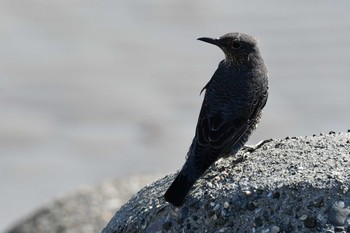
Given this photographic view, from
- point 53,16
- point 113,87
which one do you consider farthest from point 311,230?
point 53,16

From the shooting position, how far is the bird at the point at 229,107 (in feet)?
24.7

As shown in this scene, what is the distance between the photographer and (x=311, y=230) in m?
6.32

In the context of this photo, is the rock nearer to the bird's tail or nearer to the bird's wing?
the bird's wing

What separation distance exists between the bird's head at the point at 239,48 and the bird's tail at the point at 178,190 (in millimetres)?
1600

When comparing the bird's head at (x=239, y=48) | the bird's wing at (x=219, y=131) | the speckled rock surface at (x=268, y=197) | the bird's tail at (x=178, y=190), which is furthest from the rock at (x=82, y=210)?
the bird's tail at (x=178, y=190)

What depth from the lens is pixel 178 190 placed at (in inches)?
272

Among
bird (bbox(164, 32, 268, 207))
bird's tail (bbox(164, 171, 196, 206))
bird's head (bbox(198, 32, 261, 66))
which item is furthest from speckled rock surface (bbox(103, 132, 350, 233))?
A: bird's head (bbox(198, 32, 261, 66))

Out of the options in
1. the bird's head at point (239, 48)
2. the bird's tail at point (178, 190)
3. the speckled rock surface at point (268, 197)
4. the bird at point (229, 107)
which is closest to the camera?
the speckled rock surface at point (268, 197)

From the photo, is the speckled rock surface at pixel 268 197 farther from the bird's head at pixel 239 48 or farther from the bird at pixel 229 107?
the bird's head at pixel 239 48

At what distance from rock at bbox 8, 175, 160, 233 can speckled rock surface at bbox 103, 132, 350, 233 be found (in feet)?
14.0

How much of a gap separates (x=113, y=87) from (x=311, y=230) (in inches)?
446

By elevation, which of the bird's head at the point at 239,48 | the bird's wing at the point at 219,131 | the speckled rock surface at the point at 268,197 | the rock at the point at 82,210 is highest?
the rock at the point at 82,210

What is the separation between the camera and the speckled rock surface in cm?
641

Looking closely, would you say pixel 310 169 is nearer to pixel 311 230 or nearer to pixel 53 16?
pixel 311 230
